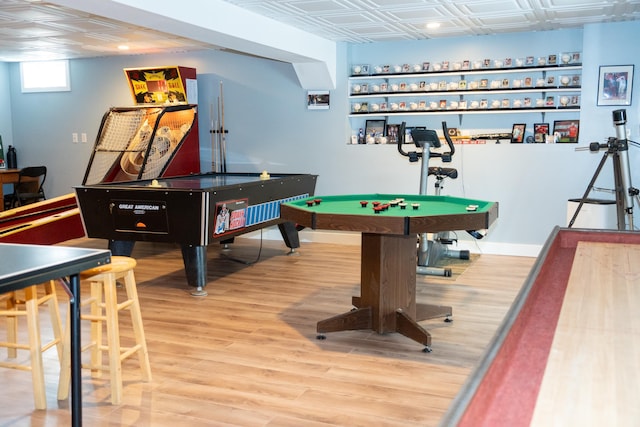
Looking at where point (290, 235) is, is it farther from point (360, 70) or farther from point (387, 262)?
point (387, 262)

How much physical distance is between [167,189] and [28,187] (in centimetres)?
534

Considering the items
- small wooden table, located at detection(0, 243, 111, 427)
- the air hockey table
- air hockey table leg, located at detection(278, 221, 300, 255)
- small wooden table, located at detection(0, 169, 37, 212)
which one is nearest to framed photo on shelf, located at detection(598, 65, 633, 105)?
air hockey table leg, located at detection(278, 221, 300, 255)

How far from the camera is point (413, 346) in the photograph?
12.6 ft

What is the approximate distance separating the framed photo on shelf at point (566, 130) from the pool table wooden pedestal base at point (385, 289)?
346cm

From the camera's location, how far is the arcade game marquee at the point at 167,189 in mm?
4883

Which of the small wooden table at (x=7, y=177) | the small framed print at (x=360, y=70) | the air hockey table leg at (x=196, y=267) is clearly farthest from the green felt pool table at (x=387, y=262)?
the small wooden table at (x=7, y=177)

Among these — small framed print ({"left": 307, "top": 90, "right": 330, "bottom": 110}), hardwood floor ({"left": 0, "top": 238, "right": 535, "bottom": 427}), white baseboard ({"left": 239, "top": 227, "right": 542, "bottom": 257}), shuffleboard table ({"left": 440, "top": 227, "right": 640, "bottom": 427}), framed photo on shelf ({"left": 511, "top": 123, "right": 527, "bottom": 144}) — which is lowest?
hardwood floor ({"left": 0, "top": 238, "right": 535, "bottom": 427})

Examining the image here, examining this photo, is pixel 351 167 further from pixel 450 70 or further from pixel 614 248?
pixel 614 248

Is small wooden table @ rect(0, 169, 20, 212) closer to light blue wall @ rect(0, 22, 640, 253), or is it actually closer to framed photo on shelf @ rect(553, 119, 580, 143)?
light blue wall @ rect(0, 22, 640, 253)

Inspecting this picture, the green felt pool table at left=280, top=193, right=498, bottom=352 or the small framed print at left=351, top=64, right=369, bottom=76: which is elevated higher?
the small framed print at left=351, top=64, right=369, bottom=76

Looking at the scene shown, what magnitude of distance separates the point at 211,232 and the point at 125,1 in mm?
1800

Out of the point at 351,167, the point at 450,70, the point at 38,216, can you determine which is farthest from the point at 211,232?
the point at 450,70

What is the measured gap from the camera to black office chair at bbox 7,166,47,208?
8703 mm

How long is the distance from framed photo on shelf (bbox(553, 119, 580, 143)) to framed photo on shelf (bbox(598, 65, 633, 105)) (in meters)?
0.43
